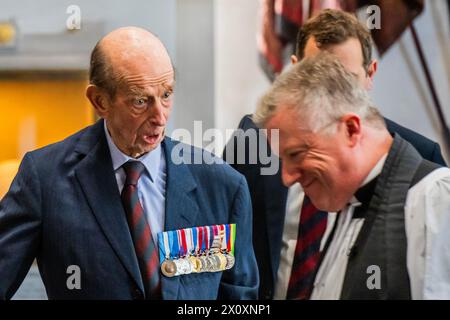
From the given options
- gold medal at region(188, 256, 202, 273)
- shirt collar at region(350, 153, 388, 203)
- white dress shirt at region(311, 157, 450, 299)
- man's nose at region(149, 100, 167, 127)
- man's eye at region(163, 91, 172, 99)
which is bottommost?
gold medal at region(188, 256, 202, 273)

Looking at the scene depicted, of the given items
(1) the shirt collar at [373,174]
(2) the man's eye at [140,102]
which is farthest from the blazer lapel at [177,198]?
(1) the shirt collar at [373,174]

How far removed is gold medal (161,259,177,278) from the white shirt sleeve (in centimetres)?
47

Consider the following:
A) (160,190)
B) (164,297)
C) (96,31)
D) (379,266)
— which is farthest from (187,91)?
(379,266)

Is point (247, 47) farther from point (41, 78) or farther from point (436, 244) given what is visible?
point (436, 244)

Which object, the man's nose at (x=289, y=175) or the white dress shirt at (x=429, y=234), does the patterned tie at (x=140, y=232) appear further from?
the white dress shirt at (x=429, y=234)

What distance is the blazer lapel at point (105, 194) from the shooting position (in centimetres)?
159

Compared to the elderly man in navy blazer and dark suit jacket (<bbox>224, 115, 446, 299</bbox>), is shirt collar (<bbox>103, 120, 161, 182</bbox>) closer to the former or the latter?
the elderly man in navy blazer

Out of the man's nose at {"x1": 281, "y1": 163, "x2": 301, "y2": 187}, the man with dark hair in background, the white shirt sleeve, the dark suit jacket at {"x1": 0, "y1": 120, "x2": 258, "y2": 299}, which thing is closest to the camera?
the white shirt sleeve

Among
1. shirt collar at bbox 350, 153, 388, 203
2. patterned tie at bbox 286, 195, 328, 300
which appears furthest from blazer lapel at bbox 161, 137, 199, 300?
shirt collar at bbox 350, 153, 388, 203

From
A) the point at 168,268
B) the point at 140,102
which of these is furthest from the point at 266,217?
the point at 140,102

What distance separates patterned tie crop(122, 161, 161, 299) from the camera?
5.26 ft

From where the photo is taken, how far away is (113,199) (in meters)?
1.62

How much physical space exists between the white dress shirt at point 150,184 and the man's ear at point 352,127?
42 centimetres

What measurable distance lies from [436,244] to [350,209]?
185mm
